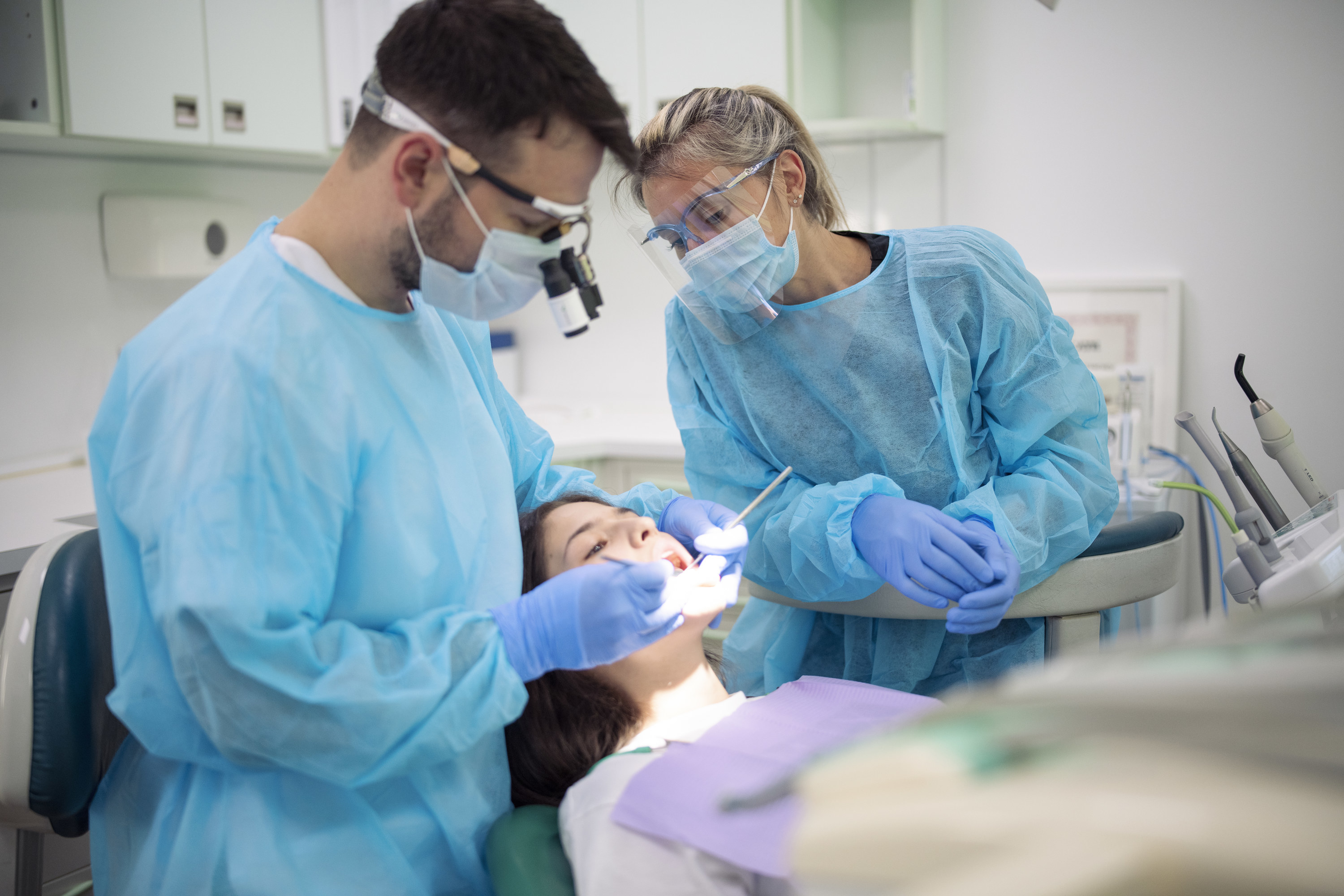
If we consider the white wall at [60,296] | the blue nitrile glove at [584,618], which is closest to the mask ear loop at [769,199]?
the blue nitrile glove at [584,618]

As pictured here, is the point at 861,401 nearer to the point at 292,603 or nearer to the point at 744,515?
the point at 744,515

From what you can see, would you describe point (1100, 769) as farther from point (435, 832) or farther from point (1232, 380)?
point (1232, 380)

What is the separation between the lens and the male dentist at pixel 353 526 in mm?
864

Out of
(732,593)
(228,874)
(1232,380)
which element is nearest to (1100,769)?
(732,593)

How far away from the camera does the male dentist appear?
34.0 inches

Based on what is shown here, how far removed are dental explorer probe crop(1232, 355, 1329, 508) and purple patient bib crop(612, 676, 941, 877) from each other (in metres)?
0.62

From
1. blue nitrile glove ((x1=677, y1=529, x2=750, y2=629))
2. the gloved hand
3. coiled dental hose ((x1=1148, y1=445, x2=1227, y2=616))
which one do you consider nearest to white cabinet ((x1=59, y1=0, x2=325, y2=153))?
blue nitrile glove ((x1=677, y1=529, x2=750, y2=629))

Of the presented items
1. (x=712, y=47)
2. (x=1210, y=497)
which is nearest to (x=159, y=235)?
(x=712, y=47)

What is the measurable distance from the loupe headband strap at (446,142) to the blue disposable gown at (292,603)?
0.18m

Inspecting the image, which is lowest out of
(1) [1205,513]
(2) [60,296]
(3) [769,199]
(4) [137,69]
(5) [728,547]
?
(1) [1205,513]

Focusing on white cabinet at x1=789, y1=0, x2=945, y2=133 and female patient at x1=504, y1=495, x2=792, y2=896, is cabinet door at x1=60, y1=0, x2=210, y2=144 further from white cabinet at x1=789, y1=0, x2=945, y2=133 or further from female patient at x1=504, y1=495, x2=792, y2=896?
female patient at x1=504, y1=495, x2=792, y2=896

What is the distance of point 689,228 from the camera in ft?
4.41

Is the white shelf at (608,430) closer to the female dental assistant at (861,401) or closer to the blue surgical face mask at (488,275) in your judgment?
the female dental assistant at (861,401)

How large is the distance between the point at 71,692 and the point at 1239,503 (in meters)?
1.46
